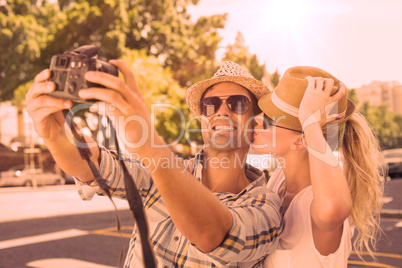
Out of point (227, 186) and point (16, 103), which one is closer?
point (227, 186)

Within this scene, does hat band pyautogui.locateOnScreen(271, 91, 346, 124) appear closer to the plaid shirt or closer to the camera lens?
the plaid shirt

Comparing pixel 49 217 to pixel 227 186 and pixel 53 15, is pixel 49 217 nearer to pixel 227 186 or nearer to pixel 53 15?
pixel 227 186

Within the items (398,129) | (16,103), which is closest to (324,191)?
(16,103)

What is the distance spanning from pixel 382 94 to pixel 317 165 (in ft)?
513

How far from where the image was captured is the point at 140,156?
1.39 meters

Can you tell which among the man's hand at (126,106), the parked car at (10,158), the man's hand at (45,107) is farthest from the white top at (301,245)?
the parked car at (10,158)

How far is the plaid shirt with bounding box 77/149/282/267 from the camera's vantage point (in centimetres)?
165

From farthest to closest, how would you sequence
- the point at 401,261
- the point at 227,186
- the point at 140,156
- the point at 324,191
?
1. the point at 401,261
2. the point at 227,186
3. the point at 324,191
4. the point at 140,156

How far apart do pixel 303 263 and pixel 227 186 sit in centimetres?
65

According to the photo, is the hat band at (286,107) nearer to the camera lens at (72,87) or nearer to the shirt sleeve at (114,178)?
the shirt sleeve at (114,178)

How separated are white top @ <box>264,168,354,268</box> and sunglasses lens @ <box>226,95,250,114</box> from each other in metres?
0.70

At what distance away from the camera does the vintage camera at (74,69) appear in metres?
1.43

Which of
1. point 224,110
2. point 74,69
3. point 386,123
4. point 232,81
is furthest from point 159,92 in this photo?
point 386,123

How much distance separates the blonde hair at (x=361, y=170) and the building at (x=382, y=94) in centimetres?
13261
